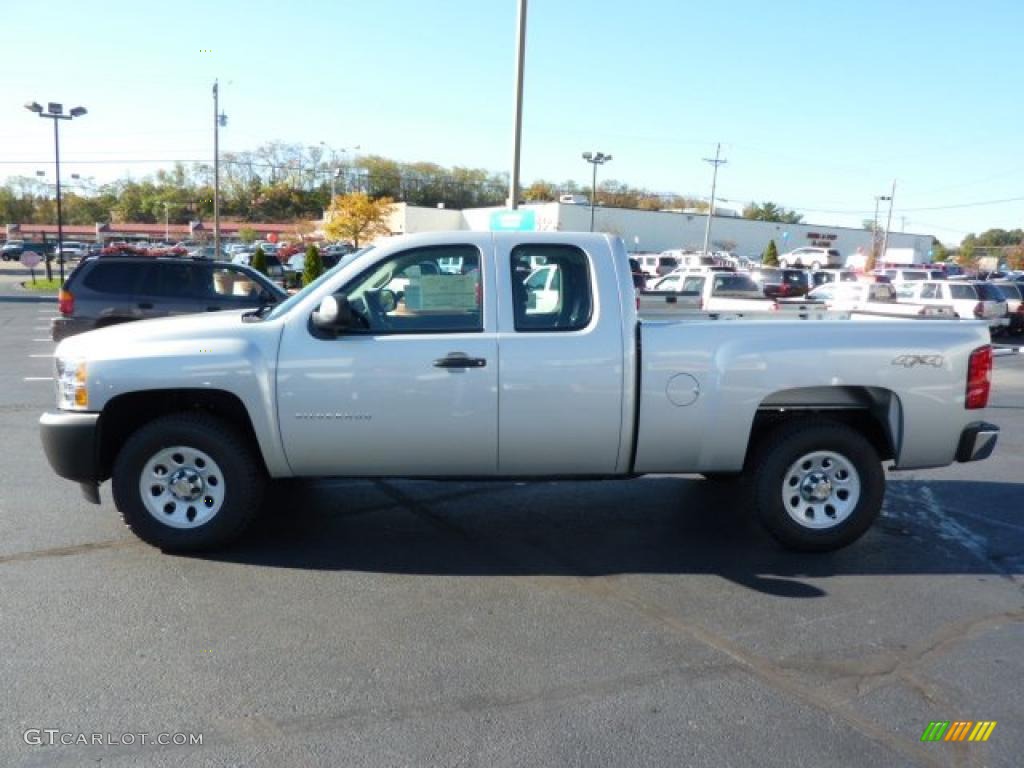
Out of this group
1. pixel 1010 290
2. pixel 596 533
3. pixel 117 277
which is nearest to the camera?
pixel 596 533

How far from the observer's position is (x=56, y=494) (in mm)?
6285

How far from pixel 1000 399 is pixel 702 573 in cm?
920

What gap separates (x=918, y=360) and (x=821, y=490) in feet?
3.29

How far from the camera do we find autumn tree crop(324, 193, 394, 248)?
64.8 meters

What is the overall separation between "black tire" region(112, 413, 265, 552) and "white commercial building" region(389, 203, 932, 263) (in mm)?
66951

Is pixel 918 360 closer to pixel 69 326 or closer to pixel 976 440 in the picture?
pixel 976 440

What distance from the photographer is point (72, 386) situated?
16.3ft

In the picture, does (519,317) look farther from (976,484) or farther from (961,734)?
(976,484)

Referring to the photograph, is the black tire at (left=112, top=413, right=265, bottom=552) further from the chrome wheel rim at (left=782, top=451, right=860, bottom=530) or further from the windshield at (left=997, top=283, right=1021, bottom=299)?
the windshield at (left=997, top=283, right=1021, bottom=299)

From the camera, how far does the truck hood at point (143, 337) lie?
195 inches

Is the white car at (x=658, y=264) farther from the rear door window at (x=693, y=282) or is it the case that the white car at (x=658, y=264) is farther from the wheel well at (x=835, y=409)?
the wheel well at (x=835, y=409)

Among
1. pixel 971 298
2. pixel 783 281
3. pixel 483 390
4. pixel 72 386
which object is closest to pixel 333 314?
pixel 483 390

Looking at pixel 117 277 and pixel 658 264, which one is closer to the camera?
pixel 117 277

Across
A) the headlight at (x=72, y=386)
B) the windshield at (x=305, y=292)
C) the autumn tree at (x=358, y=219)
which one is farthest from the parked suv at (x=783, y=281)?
the autumn tree at (x=358, y=219)
